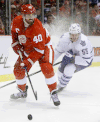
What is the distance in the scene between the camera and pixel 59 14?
5980 mm

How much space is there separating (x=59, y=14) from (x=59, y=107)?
3663 mm

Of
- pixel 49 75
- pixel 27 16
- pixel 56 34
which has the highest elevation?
pixel 27 16

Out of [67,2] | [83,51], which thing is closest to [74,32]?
[83,51]

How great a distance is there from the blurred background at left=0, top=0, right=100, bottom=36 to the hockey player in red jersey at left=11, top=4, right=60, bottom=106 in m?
2.03

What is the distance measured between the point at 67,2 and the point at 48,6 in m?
0.66

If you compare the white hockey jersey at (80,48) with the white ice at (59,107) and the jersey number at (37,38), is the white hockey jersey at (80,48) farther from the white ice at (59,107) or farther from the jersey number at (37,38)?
the jersey number at (37,38)

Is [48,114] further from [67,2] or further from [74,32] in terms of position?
[67,2]

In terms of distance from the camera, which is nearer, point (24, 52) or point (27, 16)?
point (27, 16)

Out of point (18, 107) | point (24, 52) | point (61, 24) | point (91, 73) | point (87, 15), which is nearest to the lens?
point (18, 107)

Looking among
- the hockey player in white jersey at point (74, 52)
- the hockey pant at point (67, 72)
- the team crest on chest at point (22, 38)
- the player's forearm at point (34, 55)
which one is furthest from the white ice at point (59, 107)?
the team crest on chest at point (22, 38)

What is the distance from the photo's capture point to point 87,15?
6617mm

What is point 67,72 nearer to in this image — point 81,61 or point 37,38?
point 81,61

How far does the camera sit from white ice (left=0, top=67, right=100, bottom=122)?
225 centimetres

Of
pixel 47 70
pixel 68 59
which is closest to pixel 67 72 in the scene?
pixel 68 59
